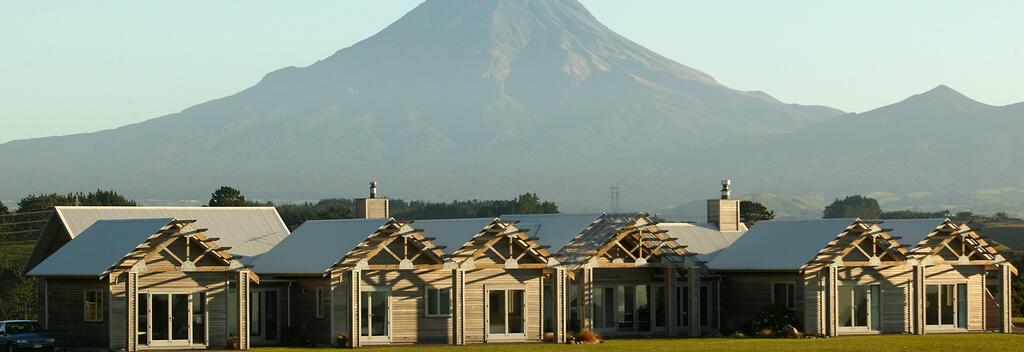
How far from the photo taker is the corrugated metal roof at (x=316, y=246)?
143 ft

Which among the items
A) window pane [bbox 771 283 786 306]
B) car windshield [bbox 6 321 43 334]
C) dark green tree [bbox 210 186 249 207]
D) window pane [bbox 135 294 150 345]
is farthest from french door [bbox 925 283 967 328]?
dark green tree [bbox 210 186 249 207]

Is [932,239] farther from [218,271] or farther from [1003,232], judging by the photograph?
[1003,232]

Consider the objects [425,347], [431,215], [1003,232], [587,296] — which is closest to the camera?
[425,347]

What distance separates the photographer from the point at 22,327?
4106 centimetres

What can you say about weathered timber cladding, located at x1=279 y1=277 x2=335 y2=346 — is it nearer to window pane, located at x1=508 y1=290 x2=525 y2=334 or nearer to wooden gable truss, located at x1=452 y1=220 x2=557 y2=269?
wooden gable truss, located at x1=452 y1=220 x2=557 y2=269

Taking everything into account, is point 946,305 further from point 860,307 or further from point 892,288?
point 860,307

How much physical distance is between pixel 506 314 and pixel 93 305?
12432 mm

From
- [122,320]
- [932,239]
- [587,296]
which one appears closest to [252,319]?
[122,320]

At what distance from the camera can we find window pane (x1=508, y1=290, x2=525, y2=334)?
1804 inches

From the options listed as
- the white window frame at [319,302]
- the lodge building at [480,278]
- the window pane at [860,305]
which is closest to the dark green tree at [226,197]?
the lodge building at [480,278]

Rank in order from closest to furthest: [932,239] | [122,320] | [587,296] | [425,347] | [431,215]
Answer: [122,320] < [425,347] < [587,296] < [932,239] < [431,215]

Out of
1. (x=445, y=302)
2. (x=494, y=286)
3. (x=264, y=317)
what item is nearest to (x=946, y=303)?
(x=494, y=286)

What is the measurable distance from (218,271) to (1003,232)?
111 metres

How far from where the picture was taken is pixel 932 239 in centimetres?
5128
